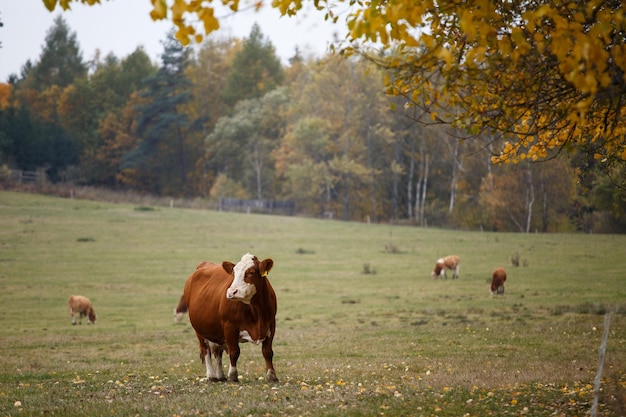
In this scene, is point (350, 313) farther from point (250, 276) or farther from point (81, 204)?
point (81, 204)

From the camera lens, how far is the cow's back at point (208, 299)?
12523mm

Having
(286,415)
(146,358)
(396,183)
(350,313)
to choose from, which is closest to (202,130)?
(396,183)

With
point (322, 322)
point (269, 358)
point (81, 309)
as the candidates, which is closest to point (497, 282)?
point (322, 322)

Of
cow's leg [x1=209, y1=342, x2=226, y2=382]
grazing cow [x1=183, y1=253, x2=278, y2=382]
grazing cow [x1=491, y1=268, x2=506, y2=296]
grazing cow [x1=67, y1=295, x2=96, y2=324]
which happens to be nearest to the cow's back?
grazing cow [x1=183, y1=253, x2=278, y2=382]

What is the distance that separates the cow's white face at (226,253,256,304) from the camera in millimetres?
11633

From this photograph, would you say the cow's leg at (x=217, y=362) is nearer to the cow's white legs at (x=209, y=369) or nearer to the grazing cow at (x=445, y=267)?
the cow's white legs at (x=209, y=369)

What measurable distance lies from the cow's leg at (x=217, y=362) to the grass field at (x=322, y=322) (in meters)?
0.38

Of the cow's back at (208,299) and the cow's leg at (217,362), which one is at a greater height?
the cow's back at (208,299)

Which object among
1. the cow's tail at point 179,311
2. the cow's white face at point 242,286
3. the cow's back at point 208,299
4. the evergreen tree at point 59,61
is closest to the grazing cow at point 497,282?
the cow's tail at point 179,311

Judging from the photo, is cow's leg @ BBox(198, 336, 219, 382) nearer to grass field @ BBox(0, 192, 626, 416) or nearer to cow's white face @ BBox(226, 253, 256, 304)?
grass field @ BBox(0, 192, 626, 416)

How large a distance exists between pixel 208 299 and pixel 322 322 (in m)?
13.4

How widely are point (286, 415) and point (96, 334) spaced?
55.5 ft

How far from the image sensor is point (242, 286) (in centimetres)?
1169

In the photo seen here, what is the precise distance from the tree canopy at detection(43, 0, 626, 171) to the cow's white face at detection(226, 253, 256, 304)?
4.18m
